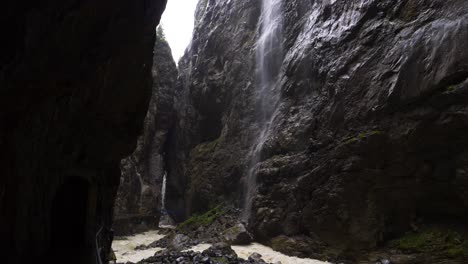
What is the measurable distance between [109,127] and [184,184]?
20172 mm

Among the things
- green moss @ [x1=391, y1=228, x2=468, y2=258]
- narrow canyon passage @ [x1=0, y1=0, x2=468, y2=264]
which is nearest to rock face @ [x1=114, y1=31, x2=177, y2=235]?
narrow canyon passage @ [x1=0, y1=0, x2=468, y2=264]

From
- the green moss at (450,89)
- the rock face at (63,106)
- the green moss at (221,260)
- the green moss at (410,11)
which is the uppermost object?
the green moss at (410,11)

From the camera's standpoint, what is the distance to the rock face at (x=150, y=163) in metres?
25.8

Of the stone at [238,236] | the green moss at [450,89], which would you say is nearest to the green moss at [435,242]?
the green moss at [450,89]

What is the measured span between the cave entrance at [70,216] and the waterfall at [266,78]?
384 inches

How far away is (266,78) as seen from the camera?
20578 millimetres

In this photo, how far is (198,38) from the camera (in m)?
32.2

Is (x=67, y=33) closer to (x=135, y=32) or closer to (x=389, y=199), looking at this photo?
(x=135, y=32)

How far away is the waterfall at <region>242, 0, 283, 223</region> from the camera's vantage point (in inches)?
727

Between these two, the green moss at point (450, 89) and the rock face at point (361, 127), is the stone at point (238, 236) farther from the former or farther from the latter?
the green moss at point (450, 89)

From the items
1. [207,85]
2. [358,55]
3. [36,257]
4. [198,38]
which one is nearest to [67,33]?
[36,257]

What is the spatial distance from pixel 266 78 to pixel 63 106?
15663 millimetres

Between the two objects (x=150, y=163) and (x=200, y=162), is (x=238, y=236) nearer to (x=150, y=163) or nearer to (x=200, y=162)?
(x=200, y=162)

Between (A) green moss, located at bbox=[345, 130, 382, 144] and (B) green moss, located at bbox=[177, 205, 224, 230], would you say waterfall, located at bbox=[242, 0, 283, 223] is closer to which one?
(B) green moss, located at bbox=[177, 205, 224, 230]
